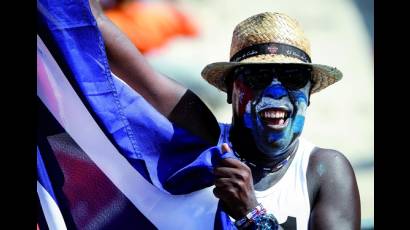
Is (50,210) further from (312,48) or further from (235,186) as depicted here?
(312,48)

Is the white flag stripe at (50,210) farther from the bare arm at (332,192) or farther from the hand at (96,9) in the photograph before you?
the bare arm at (332,192)

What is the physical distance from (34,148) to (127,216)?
499 millimetres

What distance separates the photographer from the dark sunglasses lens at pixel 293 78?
350cm

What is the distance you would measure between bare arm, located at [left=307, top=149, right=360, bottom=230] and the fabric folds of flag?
16.3 inches

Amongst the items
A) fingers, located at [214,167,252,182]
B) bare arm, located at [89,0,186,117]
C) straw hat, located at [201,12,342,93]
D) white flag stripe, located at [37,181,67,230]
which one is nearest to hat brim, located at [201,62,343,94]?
straw hat, located at [201,12,342,93]

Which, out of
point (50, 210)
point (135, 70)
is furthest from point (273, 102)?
point (50, 210)

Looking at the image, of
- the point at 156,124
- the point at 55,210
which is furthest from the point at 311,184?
the point at 55,210

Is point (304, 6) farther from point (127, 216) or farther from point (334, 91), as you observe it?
point (127, 216)

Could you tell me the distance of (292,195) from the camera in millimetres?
3594

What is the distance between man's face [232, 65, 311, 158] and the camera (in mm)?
3488

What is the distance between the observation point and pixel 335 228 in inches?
139

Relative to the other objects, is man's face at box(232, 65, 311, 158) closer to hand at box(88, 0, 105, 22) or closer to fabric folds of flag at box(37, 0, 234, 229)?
fabric folds of flag at box(37, 0, 234, 229)

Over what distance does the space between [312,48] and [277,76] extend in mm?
334

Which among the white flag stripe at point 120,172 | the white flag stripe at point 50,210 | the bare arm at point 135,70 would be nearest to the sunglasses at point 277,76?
the bare arm at point 135,70
